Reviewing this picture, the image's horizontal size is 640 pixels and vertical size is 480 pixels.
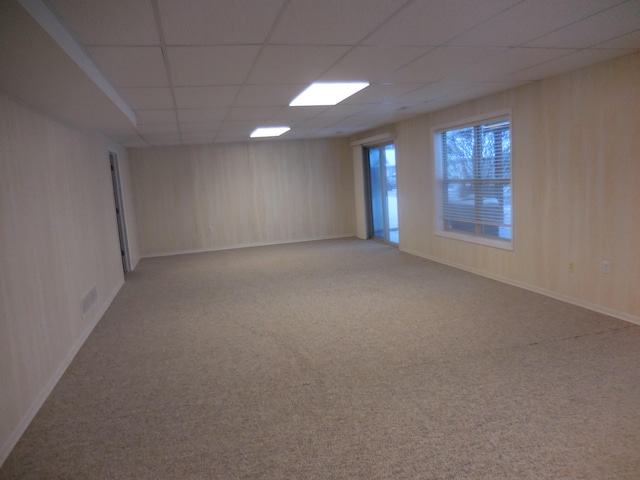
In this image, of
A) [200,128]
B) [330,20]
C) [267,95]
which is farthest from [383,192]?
[330,20]

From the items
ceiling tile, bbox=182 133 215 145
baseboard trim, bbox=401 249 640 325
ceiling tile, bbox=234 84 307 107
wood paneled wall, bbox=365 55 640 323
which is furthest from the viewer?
ceiling tile, bbox=182 133 215 145

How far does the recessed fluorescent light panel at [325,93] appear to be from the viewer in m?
4.19

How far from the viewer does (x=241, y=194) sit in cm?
948

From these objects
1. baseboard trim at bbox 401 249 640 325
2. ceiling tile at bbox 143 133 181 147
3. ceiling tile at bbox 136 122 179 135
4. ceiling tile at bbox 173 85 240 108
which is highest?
ceiling tile at bbox 143 133 181 147

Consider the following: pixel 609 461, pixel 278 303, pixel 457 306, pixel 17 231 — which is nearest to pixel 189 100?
pixel 17 231

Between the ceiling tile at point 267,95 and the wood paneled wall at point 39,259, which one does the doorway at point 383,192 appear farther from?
the wood paneled wall at point 39,259

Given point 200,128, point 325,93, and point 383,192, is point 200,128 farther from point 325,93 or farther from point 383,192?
point 383,192

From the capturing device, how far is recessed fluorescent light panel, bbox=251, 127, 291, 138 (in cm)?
732

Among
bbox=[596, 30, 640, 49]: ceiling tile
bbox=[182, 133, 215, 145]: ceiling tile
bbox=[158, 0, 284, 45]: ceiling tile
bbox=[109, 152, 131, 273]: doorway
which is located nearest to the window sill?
bbox=[596, 30, 640, 49]: ceiling tile

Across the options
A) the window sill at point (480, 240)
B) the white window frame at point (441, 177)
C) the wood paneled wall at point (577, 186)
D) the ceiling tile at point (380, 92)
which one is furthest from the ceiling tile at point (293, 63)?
the window sill at point (480, 240)

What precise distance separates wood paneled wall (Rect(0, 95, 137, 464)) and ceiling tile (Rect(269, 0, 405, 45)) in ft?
6.49

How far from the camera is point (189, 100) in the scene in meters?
4.39

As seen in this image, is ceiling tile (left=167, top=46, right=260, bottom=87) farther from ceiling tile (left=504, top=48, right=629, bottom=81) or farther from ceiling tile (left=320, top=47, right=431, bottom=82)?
ceiling tile (left=504, top=48, right=629, bottom=81)

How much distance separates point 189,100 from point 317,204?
565 cm
